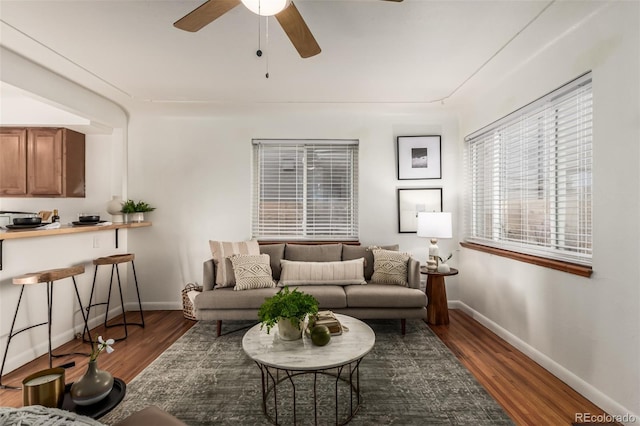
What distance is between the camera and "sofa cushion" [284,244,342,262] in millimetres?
3611

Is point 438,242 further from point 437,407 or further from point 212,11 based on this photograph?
point 212,11

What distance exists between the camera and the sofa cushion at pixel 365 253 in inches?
140

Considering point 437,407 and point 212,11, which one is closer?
point 212,11

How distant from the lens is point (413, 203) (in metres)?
3.99

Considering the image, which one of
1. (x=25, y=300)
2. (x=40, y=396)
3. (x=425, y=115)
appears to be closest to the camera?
(x=40, y=396)

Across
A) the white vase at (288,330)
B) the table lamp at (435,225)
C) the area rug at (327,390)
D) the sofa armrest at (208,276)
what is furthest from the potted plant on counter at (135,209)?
the table lamp at (435,225)

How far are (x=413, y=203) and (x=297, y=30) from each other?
9.29 ft

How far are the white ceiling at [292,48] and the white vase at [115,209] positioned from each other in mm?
1253

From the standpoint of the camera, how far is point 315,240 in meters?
4.08

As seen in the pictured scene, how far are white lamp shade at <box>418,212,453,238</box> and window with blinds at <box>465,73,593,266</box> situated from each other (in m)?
0.53

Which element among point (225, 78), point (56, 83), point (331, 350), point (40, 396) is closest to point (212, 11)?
point (225, 78)

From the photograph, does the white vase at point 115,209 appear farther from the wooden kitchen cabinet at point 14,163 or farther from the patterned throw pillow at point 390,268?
the patterned throw pillow at point 390,268

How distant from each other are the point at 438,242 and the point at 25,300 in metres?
4.49

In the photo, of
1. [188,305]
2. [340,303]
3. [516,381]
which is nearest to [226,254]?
[188,305]
